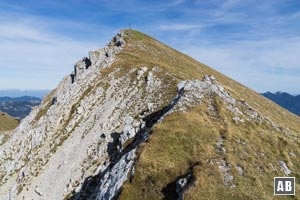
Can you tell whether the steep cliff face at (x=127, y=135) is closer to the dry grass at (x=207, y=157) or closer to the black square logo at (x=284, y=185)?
the dry grass at (x=207, y=157)

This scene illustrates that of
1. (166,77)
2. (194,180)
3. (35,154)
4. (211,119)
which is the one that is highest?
(166,77)

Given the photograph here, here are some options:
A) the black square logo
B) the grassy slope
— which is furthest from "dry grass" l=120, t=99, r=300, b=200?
the black square logo

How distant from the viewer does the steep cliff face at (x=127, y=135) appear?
120ft

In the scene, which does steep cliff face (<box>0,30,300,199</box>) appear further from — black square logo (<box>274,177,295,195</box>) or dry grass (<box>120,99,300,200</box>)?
black square logo (<box>274,177,295,195</box>)

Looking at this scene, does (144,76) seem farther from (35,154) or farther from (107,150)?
(35,154)

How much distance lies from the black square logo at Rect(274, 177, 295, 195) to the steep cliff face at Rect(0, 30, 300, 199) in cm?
253

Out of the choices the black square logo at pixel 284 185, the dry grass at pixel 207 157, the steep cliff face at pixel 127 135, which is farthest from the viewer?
the steep cliff face at pixel 127 135

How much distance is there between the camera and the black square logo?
3441 centimetres

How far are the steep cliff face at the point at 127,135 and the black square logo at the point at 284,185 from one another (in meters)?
2.53

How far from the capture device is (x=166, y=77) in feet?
233

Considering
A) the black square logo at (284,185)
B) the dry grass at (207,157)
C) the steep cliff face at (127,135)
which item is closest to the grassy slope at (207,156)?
the dry grass at (207,157)

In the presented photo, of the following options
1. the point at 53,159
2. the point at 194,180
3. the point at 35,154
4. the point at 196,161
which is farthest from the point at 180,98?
the point at 35,154

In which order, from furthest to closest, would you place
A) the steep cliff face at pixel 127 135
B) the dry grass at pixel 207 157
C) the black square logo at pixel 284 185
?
the steep cliff face at pixel 127 135
the black square logo at pixel 284 185
the dry grass at pixel 207 157

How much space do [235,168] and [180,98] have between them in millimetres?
16227
